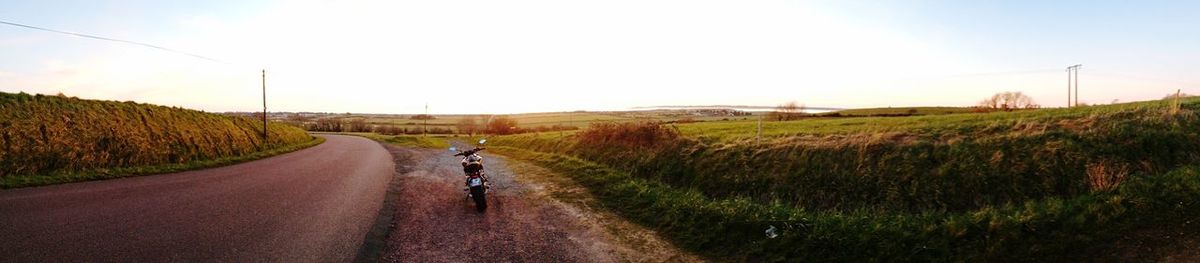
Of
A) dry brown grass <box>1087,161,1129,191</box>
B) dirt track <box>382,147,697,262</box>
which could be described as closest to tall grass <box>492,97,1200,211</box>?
dry brown grass <box>1087,161,1129,191</box>

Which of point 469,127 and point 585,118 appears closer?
point 469,127

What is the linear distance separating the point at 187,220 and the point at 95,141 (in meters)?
14.2

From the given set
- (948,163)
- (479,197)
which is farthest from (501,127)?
(948,163)

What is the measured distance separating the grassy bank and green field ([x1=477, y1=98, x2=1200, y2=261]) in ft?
53.3

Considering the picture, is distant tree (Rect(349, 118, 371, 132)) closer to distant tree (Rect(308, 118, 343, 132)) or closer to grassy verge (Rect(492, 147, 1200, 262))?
distant tree (Rect(308, 118, 343, 132))

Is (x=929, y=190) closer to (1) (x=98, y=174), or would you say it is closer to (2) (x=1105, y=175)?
(2) (x=1105, y=175)

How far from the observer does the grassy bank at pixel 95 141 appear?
1582cm

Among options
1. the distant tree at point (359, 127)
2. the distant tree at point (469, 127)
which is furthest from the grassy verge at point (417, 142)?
the distant tree at point (359, 127)

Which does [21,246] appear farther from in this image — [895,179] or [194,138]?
[194,138]

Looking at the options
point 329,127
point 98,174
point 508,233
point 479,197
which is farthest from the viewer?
point 329,127

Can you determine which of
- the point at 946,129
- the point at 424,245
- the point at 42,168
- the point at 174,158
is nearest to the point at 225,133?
the point at 174,158

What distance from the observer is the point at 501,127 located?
7850 cm

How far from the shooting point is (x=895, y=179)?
1153cm

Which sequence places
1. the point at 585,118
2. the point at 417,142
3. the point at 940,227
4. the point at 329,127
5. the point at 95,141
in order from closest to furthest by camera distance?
the point at 940,227 < the point at 95,141 < the point at 417,142 < the point at 329,127 < the point at 585,118
